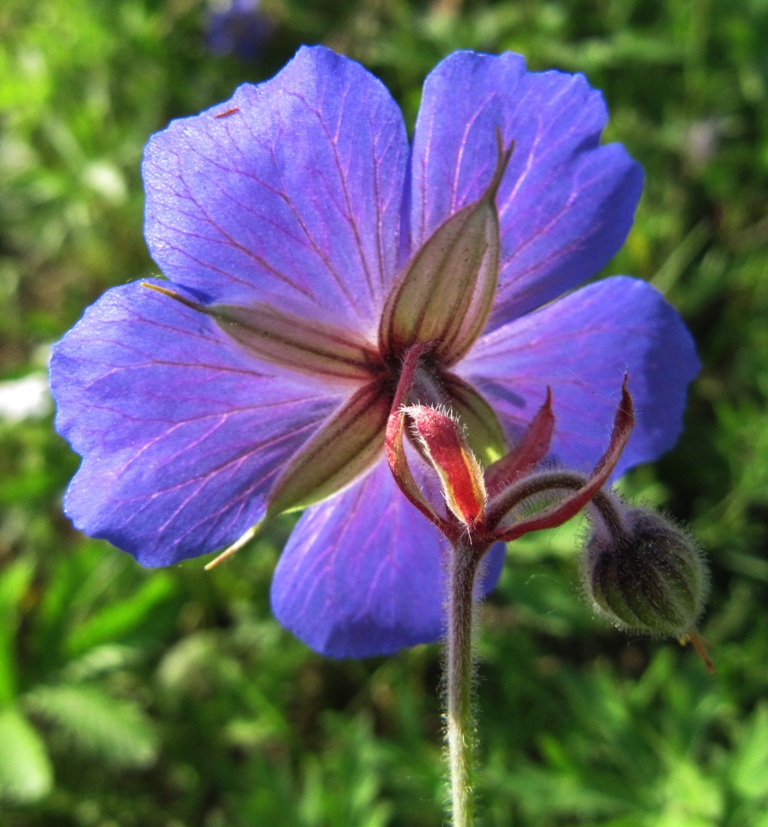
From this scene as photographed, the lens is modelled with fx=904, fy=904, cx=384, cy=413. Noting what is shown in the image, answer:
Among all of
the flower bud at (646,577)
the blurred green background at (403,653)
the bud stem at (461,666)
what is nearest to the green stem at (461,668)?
the bud stem at (461,666)

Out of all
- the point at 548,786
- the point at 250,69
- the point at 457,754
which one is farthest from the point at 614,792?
the point at 250,69

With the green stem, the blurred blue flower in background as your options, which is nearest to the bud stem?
the green stem

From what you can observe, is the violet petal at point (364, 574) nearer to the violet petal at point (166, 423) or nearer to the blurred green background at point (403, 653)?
the violet petal at point (166, 423)

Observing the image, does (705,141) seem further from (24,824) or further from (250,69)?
(24,824)

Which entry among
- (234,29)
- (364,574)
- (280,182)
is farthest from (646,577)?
(234,29)

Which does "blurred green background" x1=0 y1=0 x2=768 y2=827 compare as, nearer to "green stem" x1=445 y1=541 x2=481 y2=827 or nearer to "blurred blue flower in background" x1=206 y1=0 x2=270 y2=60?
"blurred blue flower in background" x1=206 y1=0 x2=270 y2=60

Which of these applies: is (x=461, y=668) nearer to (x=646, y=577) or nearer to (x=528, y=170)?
(x=646, y=577)
